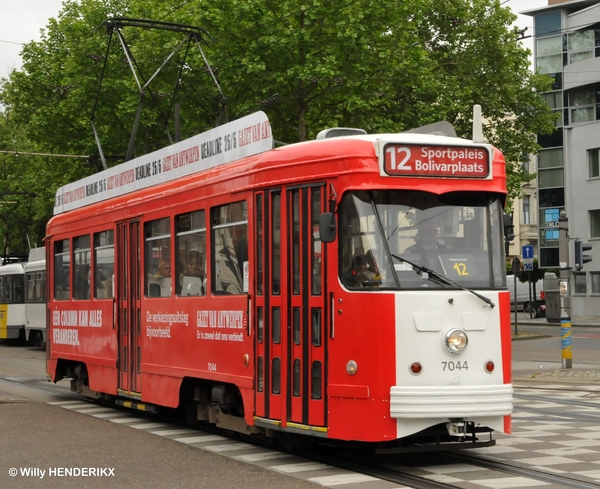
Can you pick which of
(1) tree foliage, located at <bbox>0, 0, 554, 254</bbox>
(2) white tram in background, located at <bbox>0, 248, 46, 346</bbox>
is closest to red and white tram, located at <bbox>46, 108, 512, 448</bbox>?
(1) tree foliage, located at <bbox>0, 0, 554, 254</bbox>

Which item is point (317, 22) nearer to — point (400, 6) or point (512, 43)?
point (400, 6)

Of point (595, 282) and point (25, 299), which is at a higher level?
point (595, 282)

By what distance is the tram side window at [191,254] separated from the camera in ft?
39.5

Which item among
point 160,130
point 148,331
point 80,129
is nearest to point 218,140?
point 148,331

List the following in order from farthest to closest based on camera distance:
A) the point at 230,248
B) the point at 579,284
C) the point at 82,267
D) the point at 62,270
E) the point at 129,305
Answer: the point at 579,284
the point at 62,270
the point at 82,267
the point at 129,305
the point at 230,248

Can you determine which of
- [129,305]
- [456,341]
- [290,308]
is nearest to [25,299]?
[129,305]

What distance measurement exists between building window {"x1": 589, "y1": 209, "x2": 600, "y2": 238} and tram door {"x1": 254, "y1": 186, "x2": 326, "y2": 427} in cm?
4256

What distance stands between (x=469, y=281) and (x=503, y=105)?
3393cm

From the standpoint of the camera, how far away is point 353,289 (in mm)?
9602

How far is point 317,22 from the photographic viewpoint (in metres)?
31.2

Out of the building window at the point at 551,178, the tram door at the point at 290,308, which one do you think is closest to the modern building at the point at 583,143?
the building window at the point at 551,178

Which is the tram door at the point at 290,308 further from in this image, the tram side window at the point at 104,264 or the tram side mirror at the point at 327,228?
the tram side window at the point at 104,264

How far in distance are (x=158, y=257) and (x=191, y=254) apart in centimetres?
109

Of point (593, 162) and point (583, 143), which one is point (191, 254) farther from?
point (583, 143)
